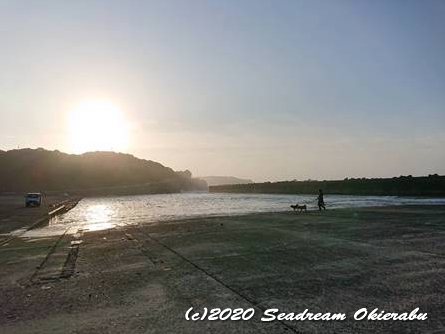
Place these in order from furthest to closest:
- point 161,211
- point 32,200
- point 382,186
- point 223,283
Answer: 1. point 382,186
2. point 32,200
3. point 161,211
4. point 223,283

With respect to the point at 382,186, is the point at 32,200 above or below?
below

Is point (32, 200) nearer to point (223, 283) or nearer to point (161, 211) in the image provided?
point (161, 211)

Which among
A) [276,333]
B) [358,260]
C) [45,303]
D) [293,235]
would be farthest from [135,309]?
[293,235]

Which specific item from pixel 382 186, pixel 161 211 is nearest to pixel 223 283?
pixel 161 211

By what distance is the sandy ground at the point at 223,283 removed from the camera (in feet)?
23.8

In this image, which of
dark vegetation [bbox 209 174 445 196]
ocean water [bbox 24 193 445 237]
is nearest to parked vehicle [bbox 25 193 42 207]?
ocean water [bbox 24 193 445 237]

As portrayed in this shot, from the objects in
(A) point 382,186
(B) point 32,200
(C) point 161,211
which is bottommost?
(C) point 161,211

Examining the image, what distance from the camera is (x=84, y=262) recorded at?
14242mm

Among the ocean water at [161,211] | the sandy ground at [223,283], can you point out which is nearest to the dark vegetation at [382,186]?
the ocean water at [161,211]

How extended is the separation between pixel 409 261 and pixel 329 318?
5.85m

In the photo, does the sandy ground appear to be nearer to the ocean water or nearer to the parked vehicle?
the ocean water

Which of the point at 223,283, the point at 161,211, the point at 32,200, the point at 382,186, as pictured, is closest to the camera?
the point at 223,283

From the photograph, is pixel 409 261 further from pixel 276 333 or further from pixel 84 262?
pixel 84 262

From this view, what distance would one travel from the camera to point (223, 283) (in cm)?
998
